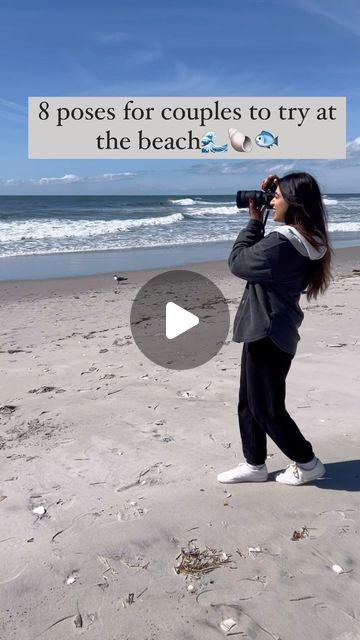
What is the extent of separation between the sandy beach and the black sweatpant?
0.23 metres

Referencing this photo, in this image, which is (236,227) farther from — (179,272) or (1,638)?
(1,638)

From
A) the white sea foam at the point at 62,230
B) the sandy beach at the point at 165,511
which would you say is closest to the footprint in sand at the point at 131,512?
the sandy beach at the point at 165,511

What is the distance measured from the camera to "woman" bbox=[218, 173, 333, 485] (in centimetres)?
268

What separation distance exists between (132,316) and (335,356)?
358 cm

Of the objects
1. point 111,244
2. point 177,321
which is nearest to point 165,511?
point 177,321

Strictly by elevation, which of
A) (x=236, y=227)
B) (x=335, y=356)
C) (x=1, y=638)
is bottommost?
(x=1, y=638)

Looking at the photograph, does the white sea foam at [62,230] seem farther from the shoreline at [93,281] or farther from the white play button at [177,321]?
the white play button at [177,321]

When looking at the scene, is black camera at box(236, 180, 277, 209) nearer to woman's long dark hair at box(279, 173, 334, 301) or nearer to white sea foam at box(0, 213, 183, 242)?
woman's long dark hair at box(279, 173, 334, 301)

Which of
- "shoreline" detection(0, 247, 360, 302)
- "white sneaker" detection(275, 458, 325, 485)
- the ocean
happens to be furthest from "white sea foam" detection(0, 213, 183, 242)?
"white sneaker" detection(275, 458, 325, 485)

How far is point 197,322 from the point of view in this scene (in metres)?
7.23

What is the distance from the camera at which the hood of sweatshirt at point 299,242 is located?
2.66m

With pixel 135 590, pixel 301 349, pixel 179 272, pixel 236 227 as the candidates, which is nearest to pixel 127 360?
pixel 301 349

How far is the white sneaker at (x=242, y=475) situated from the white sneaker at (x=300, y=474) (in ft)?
0.35

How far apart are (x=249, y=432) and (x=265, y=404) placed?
0.25 meters
